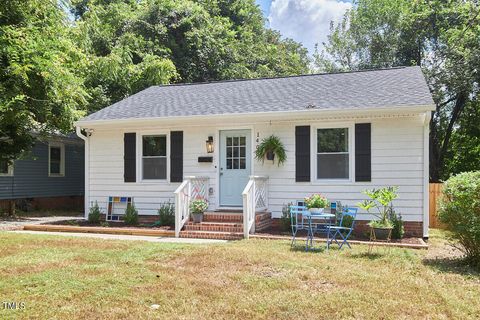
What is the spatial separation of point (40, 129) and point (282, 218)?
9324 millimetres

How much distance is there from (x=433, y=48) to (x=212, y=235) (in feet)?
55.2

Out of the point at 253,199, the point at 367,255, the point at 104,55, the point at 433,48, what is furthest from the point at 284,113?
the point at 433,48

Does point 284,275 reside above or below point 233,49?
below

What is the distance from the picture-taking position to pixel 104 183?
11.8 meters

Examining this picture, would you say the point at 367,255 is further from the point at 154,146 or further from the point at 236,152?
the point at 154,146

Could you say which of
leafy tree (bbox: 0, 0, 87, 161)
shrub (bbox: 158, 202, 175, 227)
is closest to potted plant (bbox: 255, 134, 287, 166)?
shrub (bbox: 158, 202, 175, 227)

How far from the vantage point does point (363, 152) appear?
9461 mm

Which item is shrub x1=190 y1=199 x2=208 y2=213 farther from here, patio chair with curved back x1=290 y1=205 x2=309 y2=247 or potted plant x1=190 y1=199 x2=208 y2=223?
patio chair with curved back x1=290 y1=205 x2=309 y2=247

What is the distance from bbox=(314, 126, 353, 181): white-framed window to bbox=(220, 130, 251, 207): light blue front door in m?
1.80

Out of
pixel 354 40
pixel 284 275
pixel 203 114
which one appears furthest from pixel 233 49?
pixel 284 275

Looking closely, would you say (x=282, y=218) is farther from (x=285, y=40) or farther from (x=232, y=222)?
(x=285, y=40)

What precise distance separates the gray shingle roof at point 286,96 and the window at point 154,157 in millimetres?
761

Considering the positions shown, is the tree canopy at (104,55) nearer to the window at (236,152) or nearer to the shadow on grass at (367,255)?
the window at (236,152)

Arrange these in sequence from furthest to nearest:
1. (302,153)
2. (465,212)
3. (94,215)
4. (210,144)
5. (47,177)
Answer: (47,177) < (94,215) < (210,144) < (302,153) < (465,212)
